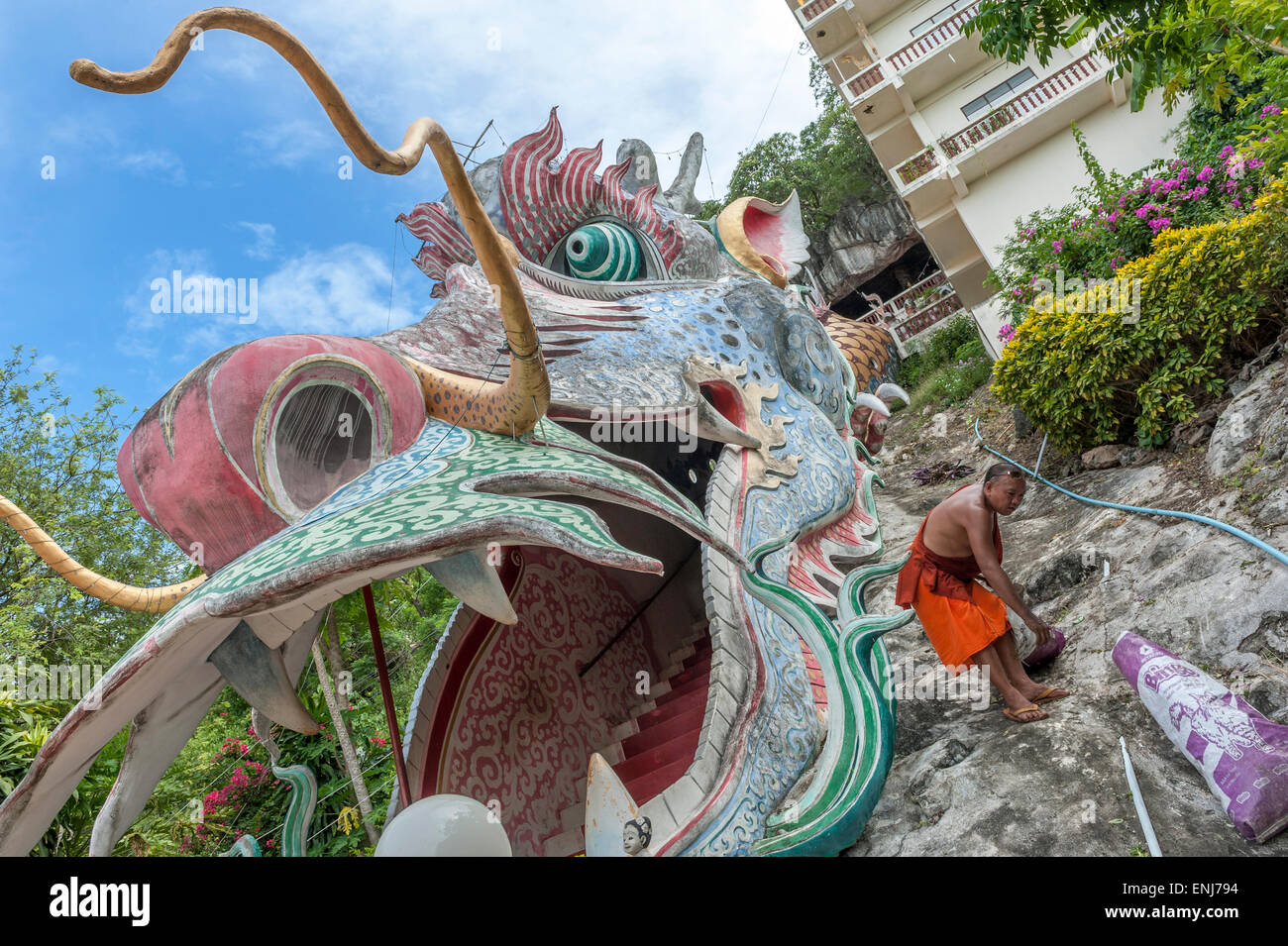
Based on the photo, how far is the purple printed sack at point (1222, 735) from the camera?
2.56 m

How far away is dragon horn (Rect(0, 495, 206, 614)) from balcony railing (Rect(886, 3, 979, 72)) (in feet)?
54.6

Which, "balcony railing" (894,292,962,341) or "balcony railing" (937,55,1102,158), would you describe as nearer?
"balcony railing" (937,55,1102,158)

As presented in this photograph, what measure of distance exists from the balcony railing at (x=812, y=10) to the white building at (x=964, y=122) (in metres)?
0.02

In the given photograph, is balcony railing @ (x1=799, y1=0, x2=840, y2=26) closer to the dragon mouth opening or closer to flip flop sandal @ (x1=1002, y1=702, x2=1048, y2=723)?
the dragon mouth opening

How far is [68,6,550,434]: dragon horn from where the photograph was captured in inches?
82.4

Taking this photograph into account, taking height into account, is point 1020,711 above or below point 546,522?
below

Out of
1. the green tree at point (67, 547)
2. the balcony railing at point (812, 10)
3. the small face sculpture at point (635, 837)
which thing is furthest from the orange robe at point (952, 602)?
the balcony railing at point (812, 10)

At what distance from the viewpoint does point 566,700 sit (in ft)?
16.6

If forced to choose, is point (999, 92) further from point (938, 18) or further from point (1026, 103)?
point (938, 18)

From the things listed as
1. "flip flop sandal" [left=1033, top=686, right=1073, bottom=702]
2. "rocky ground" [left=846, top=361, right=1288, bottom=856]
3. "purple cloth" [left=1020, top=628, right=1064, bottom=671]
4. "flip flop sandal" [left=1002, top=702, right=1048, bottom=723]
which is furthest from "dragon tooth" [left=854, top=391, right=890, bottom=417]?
"flip flop sandal" [left=1002, top=702, right=1048, bottom=723]

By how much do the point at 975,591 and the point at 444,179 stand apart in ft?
8.92

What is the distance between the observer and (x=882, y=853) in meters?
3.15

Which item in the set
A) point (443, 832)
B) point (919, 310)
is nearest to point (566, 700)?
point (443, 832)

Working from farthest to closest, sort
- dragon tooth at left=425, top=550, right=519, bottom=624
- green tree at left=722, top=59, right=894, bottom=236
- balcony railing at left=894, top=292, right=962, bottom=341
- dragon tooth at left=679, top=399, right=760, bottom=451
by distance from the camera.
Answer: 1. green tree at left=722, top=59, right=894, bottom=236
2. balcony railing at left=894, top=292, right=962, bottom=341
3. dragon tooth at left=679, top=399, right=760, bottom=451
4. dragon tooth at left=425, top=550, right=519, bottom=624
